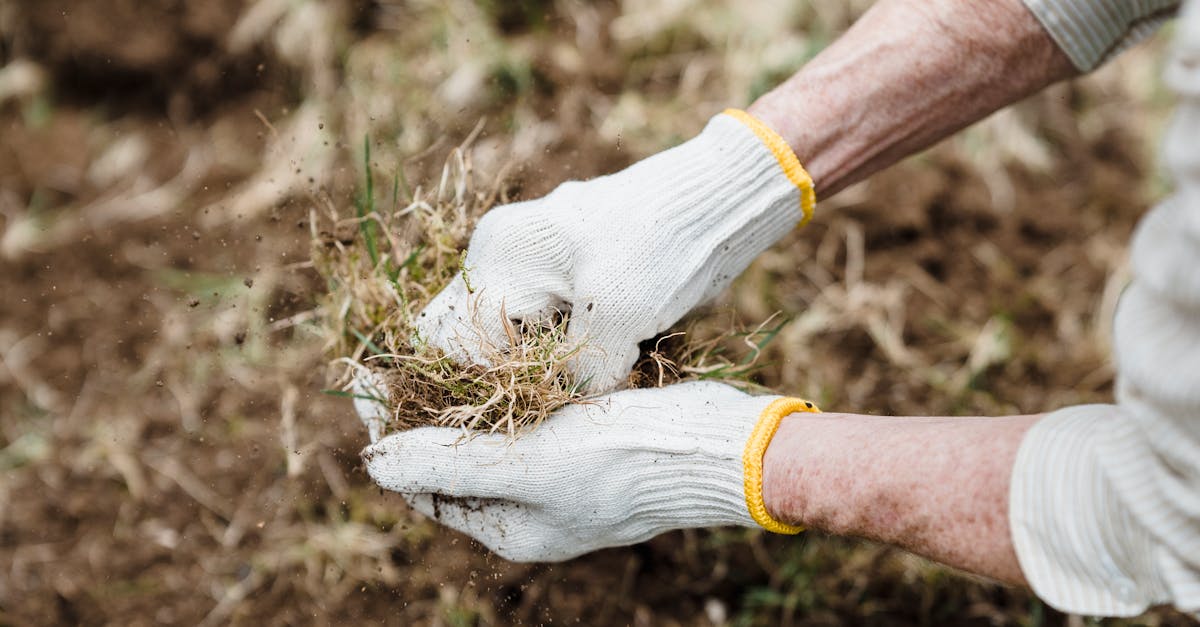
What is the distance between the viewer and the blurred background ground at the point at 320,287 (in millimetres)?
1475

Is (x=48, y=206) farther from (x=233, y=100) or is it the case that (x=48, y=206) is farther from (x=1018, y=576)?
(x=1018, y=576)

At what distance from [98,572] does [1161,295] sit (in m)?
1.67

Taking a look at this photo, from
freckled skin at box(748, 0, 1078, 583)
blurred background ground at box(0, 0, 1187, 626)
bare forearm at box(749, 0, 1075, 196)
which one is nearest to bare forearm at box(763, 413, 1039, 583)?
freckled skin at box(748, 0, 1078, 583)

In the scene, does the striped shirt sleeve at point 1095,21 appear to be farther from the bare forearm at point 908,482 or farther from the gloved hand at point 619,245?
the bare forearm at point 908,482

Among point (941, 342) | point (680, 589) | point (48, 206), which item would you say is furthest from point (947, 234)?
point (48, 206)

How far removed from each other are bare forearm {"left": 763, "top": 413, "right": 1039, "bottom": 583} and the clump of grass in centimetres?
27

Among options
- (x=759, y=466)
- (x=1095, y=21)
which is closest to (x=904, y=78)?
(x=1095, y=21)

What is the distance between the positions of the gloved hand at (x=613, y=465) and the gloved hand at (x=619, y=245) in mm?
95

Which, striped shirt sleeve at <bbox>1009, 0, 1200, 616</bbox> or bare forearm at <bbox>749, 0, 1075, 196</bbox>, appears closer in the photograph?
striped shirt sleeve at <bbox>1009, 0, 1200, 616</bbox>

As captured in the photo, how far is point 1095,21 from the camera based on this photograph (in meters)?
1.11

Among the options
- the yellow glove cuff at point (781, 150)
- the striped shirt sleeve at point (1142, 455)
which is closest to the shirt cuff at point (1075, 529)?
the striped shirt sleeve at point (1142, 455)

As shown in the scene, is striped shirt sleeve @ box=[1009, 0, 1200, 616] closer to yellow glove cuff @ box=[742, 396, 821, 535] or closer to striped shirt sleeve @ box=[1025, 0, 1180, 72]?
yellow glove cuff @ box=[742, 396, 821, 535]

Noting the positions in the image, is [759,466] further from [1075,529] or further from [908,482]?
[1075,529]

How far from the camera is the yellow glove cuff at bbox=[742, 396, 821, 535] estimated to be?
1.00 metres
